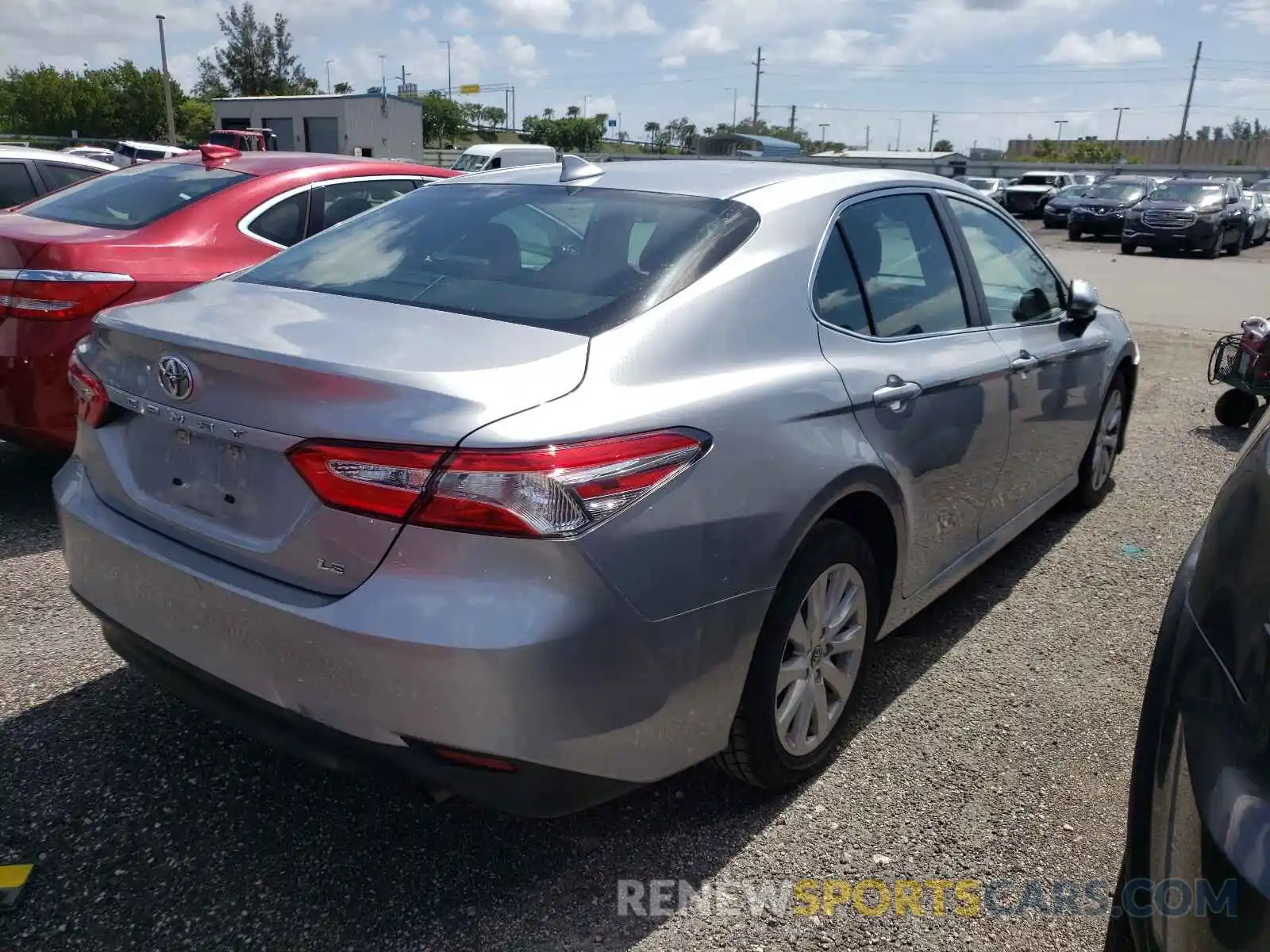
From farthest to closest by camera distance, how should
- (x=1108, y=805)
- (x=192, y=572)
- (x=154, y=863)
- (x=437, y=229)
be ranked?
(x=437, y=229) < (x=1108, y=805) < (x=154, y=863) < (x=192, y=572)

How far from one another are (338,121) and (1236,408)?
1906 inches

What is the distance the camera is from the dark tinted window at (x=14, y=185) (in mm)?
7133

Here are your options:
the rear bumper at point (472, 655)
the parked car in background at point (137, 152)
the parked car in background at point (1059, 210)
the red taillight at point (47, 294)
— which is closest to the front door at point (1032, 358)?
the rear bumper at point (472, 655)

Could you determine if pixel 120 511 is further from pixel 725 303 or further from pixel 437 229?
pixel 725 303

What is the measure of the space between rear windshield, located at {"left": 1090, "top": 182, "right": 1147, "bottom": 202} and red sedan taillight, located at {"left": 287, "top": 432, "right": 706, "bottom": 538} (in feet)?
94.5

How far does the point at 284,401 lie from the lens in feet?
6.74

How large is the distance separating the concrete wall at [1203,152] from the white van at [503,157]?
71.7 meters

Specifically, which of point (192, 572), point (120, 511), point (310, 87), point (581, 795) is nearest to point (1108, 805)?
point (581, 795)

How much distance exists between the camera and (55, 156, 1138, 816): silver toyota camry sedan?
194 centimetres

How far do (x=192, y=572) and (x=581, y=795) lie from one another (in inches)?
37.4

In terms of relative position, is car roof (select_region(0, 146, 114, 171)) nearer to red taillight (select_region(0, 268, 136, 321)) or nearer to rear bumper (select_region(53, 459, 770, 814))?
red taillight (select_region(0, 268, 136, 321))

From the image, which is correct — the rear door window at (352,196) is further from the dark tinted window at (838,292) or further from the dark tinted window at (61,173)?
the dark tinted window at (838,292)

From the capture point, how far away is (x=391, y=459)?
6.35ft

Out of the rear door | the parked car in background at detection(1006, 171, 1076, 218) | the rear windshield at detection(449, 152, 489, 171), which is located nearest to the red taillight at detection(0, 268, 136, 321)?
the rear door
